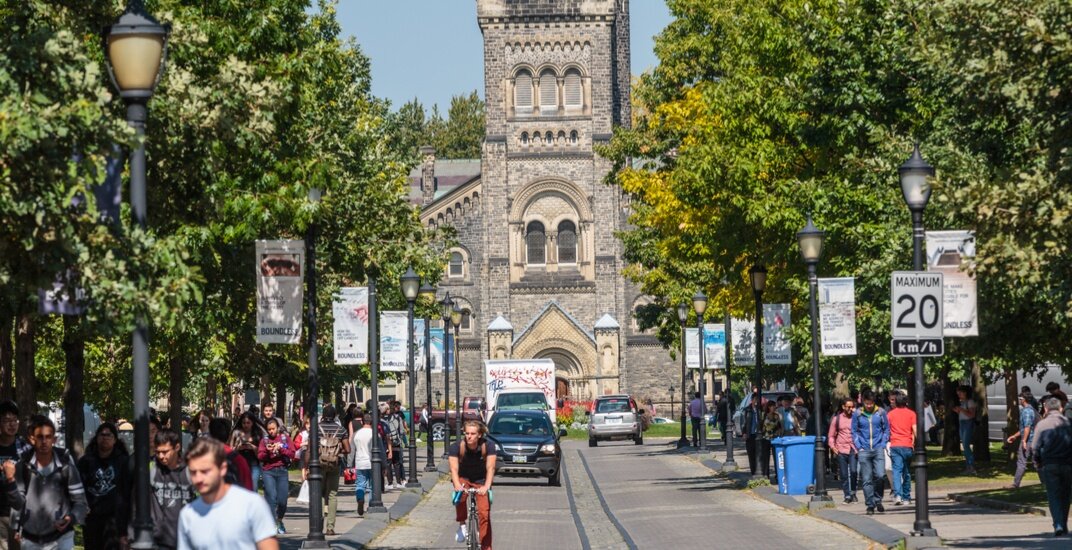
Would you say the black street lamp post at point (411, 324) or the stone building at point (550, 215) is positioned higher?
the stone building at point (550, 215)

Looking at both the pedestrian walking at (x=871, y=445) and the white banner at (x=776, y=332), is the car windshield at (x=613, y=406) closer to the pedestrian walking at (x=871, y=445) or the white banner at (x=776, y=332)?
the white banner at (x=776, y=332)

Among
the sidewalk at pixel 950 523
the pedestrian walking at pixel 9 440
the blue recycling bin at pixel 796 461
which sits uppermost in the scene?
the pedestrian walking at pixel 9 440

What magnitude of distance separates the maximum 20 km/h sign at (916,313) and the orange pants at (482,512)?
4.40 metres

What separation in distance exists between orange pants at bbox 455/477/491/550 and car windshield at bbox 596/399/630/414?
146 feet

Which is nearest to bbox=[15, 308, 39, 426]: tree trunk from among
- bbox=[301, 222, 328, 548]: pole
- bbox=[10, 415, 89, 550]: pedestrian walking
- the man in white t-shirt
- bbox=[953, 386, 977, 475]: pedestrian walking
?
bbox=[301, 222, 328, 548]: pole

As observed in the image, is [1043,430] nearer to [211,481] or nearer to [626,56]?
[211,481]

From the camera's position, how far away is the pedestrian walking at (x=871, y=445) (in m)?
23.3

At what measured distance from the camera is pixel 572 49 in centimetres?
8900

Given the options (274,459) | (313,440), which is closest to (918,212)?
(313,440)

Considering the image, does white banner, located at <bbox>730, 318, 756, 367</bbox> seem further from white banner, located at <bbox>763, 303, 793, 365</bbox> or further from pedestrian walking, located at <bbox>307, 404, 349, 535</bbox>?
pedestrian walking, located at <bbox>307, 404, 349, 535</bbox>

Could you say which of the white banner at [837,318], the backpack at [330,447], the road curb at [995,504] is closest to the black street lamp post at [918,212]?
the road curb at [995,504]

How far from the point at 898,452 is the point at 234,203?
36.1 feet

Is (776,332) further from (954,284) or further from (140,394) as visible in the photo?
(140,394)

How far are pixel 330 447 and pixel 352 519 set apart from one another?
2.64m
